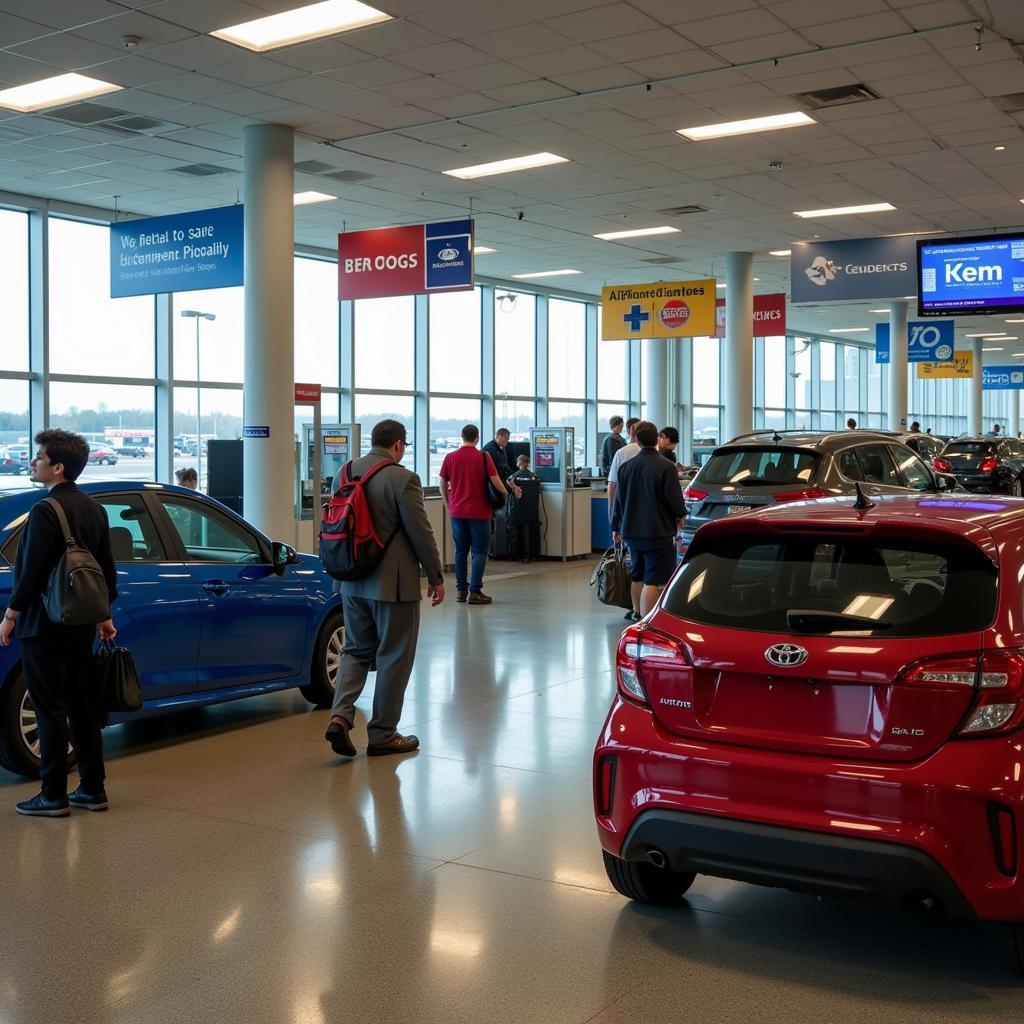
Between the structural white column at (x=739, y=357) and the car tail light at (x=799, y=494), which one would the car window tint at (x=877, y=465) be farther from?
the structural white column at (x=739, y=357)

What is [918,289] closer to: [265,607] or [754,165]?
[754,165]

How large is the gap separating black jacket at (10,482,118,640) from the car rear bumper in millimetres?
2603

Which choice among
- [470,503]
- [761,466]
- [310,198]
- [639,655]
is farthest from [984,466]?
[639,655]

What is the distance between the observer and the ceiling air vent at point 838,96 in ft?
33.6

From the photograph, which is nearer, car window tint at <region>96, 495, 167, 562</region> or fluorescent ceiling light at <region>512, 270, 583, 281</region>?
car window tint at <region>96, 495, 167, 562</region>

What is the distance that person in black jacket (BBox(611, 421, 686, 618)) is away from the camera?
9344 mm

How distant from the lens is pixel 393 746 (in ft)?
21.0

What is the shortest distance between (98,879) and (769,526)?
2722 millimetres

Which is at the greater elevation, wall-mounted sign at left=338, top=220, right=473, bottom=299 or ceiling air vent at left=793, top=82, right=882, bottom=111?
ceiling air vent at left=793, top=82, right=882, bottom=111

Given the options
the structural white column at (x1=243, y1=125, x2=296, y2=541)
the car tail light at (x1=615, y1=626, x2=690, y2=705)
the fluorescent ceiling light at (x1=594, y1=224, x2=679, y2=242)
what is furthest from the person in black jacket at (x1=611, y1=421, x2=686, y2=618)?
the fluorescent ceiling light at (x1=594, y1=224, x2=679, y2=242)

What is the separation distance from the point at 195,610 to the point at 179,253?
6777 mm

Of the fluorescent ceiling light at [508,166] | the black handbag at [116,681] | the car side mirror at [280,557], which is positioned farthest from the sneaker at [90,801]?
the fluorescent ceiling light at [508,166]

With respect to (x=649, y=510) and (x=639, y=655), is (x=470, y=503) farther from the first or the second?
(x=639, y=655)

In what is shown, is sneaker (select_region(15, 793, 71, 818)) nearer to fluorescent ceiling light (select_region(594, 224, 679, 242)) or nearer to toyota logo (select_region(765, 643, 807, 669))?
toyota logo (select_region(765, 643, 807, 669))
